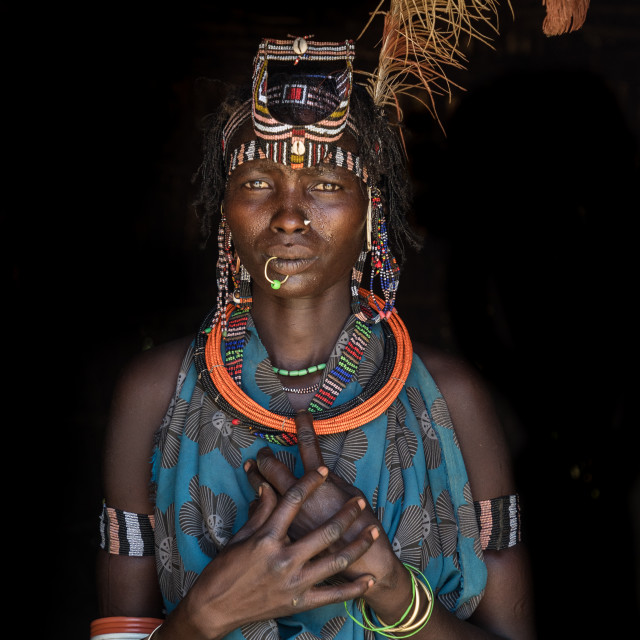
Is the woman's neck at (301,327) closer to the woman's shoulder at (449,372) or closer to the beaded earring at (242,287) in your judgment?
the beaded earring at (242,287)

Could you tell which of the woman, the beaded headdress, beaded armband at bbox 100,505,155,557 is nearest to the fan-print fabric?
the woman

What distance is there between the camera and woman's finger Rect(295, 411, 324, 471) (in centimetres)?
208

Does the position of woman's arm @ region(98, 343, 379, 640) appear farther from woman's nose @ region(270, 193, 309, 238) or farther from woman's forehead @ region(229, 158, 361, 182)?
woman's forehead @ region(229, 158, 361, 182)

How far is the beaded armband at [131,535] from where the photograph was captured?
7.77 ft

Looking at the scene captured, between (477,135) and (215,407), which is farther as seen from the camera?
(477,135)

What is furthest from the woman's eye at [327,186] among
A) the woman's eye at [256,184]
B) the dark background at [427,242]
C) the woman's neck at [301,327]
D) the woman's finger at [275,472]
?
the dark background at [427,242]

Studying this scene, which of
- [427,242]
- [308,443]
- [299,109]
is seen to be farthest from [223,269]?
[427,242]

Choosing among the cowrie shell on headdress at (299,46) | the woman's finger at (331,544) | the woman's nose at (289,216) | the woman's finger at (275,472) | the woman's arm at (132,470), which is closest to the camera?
the woman's finger at (331,544)

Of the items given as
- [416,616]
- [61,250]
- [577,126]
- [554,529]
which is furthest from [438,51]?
[554,529]

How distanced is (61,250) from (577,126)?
207cm

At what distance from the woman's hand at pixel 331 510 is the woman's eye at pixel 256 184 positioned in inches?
24.2

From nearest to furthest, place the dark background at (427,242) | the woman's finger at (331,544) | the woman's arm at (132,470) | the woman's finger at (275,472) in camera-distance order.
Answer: the woman's finger at (331,544) < the woman's finger at (275,472) < the woman's arm at (132,470) < the dark background at (427,242)

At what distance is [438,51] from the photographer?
243 centimetres

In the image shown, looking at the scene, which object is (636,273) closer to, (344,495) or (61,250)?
(344,495)
